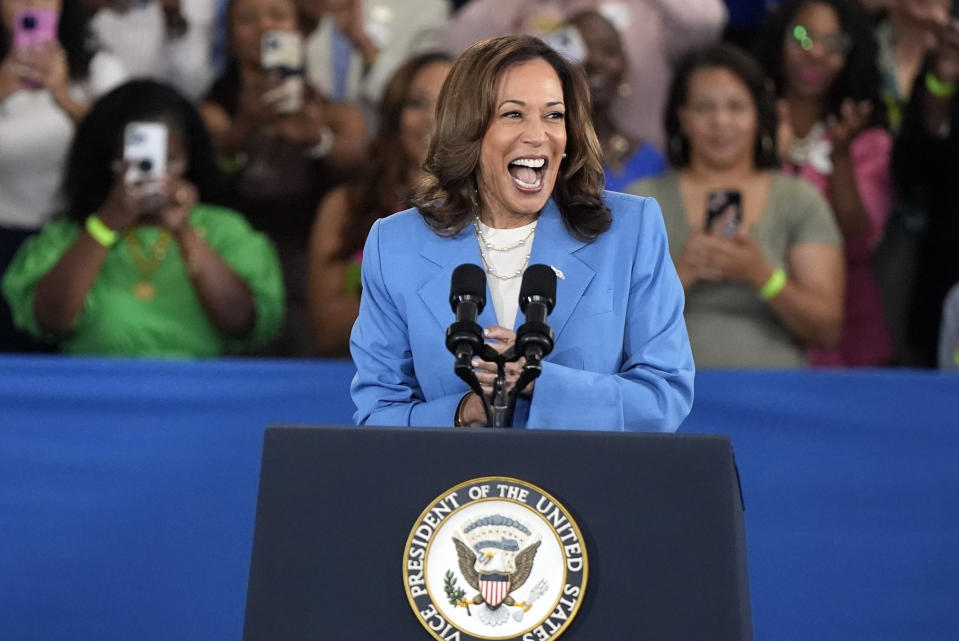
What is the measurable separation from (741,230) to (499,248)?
189 centimetres

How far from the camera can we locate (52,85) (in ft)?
14.0

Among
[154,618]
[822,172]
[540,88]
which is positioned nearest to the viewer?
[540,88]

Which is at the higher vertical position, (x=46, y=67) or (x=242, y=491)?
(x=46, y=67)

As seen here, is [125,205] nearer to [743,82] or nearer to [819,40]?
[743,82]

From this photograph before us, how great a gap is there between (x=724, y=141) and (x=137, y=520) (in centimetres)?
202

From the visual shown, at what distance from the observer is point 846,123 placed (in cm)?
422

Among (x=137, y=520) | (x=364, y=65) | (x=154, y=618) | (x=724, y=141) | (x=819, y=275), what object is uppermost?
(x=364, y=65)

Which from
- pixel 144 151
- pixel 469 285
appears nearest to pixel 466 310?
pixel 469 285

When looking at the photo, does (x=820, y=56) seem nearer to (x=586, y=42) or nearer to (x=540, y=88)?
(x=586, y=42)

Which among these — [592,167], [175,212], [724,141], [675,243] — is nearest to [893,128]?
[724,141]

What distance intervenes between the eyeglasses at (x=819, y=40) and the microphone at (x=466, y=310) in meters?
2.85

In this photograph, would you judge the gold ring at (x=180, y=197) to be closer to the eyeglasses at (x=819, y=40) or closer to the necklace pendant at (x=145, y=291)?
the necklace pendant at (x=145, y=291)

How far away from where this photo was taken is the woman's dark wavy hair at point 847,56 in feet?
14.0

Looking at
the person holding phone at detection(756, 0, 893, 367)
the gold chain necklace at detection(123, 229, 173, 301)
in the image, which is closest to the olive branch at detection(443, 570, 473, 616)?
the gold chain necklace at detection(123, 229, 173, 301)
